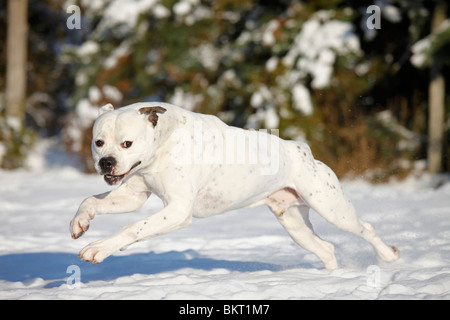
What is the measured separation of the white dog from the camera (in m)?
3.82

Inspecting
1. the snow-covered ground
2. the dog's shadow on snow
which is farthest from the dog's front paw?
the dog's shadow on snow

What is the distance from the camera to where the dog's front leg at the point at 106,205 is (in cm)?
401

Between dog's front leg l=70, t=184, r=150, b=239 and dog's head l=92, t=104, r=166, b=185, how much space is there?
0.36 meters

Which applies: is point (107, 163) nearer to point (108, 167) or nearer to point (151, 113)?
point (108, 167)

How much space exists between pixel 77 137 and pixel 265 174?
10588 mm

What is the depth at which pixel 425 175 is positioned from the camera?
36.9ft

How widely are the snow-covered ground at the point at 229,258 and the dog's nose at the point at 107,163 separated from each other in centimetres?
77

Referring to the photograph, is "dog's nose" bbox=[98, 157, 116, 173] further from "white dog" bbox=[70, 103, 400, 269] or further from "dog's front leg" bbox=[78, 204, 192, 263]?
"dog's front leg" bbox=[78, 204, 192, 263]

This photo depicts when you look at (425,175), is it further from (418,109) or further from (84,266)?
(84,266)

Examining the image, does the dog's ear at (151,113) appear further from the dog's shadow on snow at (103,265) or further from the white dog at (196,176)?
the dog's shadow on snow at (103,265)

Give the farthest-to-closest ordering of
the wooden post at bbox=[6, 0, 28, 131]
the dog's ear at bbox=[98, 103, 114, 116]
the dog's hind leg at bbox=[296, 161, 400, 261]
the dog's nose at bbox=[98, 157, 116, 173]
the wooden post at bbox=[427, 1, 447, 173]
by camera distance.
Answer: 1. the wooden post at bbox=[6, 0, 28, 131]
2. the wooden post at bbox=[427, 1, 447, 173]
3. the dog's hind leg at bbox=[296, 161, 400, 261]
4. the dog's ear at bbox=[98, 103, 114, 116]
5. the dog's nose at bbox=[98, 157, 116, 173]

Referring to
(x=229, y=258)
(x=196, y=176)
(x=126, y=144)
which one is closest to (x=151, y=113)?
(x=126, y=144)
